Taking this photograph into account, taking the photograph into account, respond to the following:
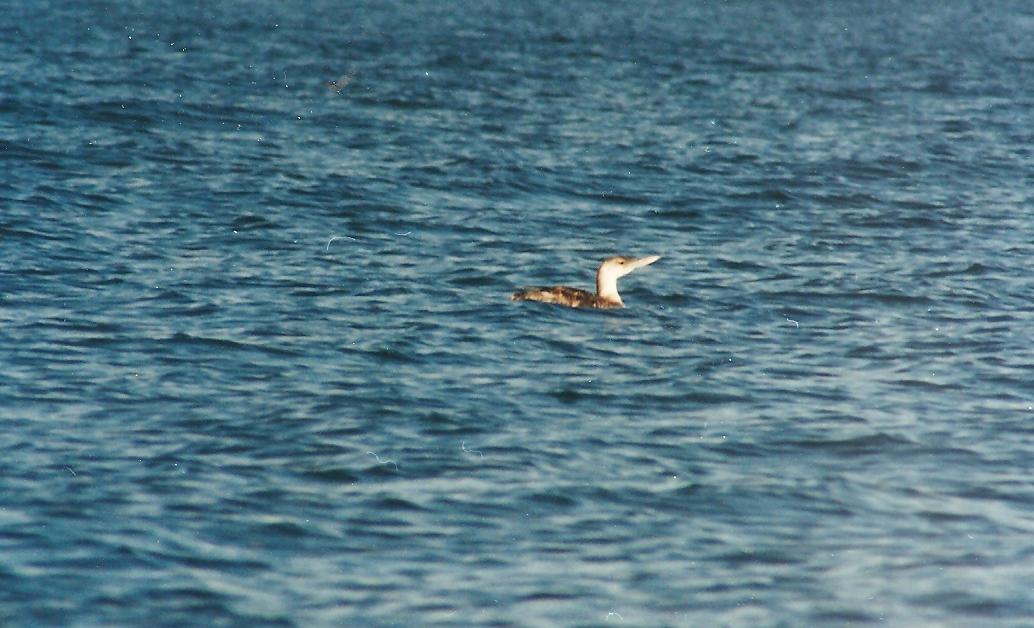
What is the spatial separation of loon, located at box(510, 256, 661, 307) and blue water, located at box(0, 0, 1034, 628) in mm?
→ 185

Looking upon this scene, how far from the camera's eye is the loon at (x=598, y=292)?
15430 millimetres

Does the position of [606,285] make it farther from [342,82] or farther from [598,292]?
[342,82]

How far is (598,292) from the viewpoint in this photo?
15805mm

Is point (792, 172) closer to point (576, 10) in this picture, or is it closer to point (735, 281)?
point (735, 281)

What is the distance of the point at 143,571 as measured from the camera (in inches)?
325

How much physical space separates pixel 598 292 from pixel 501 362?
2932mm

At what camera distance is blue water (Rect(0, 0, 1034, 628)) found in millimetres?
8445

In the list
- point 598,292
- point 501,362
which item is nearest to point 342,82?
point 598,292

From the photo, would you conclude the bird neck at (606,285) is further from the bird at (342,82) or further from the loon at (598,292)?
the bird at (342,82)

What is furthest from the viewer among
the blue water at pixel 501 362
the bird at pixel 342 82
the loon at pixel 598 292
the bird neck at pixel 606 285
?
the bird at pixel 342 82

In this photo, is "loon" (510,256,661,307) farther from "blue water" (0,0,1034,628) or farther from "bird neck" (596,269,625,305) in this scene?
"blue water" (0,0,1034,628)

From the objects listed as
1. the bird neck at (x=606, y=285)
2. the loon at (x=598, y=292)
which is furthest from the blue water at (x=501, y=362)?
the bird neck at (x=606, y=285)

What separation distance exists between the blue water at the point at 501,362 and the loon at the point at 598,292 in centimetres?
18

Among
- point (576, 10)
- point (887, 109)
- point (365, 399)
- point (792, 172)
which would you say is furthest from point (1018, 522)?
point (576, 10)
